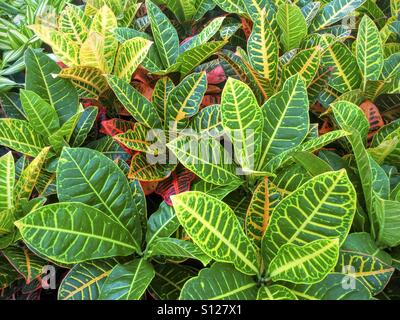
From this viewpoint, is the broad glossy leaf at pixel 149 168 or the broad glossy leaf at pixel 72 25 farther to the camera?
the broad glossy leaf at pixel 72 25

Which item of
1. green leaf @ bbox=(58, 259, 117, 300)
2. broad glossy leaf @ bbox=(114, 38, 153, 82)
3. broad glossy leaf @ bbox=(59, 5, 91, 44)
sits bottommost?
green leaf @ bbox=(58, 259, 117, 300)

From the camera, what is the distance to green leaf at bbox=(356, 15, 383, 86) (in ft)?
3.30

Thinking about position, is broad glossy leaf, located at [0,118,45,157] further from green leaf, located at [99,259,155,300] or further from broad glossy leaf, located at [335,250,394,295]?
broad glossy leaf, located at [335,250,394,295]

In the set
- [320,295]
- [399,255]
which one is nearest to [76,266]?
[320,295]

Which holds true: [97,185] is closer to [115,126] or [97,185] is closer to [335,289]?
[115,126]

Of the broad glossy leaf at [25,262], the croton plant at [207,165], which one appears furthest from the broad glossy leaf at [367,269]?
the broad glossy leaf at [25,262]

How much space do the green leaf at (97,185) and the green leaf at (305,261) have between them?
284 mm

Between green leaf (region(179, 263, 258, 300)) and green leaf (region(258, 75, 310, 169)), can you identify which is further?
green leaf (region(258, 75, 310, 169))

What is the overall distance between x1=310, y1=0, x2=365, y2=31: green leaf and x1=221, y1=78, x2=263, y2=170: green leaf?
1.46 ft

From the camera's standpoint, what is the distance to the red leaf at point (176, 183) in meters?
0.88

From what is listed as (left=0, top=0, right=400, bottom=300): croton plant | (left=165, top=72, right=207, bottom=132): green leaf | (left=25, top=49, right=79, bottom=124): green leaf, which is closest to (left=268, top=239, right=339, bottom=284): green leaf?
(left=0, top=0, right=400, bottom=300): croton plant

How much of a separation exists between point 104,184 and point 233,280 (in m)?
0.30

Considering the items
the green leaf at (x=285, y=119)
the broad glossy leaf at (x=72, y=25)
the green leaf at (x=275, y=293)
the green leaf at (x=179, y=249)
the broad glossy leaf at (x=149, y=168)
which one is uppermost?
the broad glossy leaf at (x=72, y=25)

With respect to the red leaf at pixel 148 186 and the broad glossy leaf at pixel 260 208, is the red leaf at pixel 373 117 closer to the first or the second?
the broad glossy leaf at pixel 260 208
